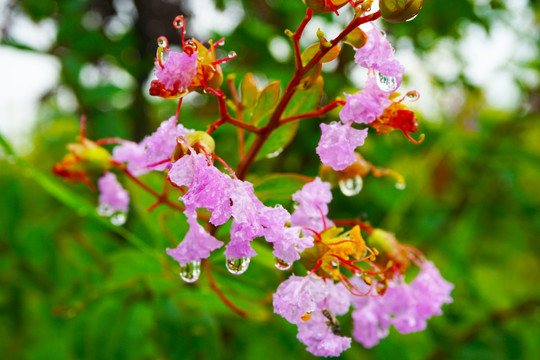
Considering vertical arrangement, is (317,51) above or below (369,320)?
above

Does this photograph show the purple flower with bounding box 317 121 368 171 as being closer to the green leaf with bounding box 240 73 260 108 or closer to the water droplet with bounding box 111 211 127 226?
the green leaf with bounding box 240 73 260 108

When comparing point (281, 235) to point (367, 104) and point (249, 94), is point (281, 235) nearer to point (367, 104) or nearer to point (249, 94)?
point (367, 104)

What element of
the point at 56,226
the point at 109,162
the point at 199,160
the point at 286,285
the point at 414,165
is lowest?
the point at 56,226

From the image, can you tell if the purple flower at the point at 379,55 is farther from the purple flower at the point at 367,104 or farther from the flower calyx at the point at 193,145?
the flower calyx at the point at 193,145

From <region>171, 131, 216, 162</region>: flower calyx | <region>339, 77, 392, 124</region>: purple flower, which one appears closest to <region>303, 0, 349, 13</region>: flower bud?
<region>339, 77, 392, 124</region>: purple flower

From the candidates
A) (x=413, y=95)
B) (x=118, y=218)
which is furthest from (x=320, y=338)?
(x=118, y=218)

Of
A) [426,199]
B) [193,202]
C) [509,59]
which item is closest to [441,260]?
[426,199]

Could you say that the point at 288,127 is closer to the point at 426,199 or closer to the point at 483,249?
the point at 426,199
